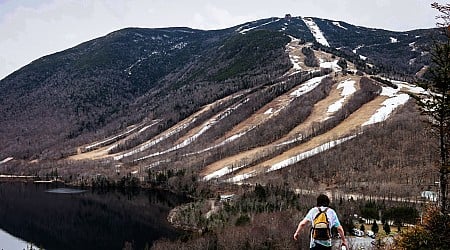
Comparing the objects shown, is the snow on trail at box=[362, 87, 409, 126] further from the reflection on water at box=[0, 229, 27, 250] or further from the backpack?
the backpack

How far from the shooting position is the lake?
365 feet

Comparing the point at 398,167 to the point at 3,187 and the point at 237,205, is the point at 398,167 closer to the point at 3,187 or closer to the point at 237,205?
the point at 237,205

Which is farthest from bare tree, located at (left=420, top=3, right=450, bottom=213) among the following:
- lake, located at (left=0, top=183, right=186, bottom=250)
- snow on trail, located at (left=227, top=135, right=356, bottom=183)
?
snow on trail, located at (left=227, top=135, right=356, bottom=183)

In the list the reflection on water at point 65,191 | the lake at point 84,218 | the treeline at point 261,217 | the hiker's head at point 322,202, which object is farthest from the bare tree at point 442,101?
the reflection on water at point 65,191

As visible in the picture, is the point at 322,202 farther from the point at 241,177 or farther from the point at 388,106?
the point at 388,106

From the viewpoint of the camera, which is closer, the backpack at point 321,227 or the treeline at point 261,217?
the backpack at point 321,227

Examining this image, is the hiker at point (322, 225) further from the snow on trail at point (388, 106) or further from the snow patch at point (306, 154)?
the snow on trail at point (388, 106)

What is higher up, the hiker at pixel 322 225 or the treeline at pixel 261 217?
the hiker at pixel 322 225

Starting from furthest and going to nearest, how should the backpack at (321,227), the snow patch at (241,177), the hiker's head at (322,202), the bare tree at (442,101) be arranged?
the snow patch at (241,177) < the bare tree at (442,101) < the hiker's head at (322,202) < the backpack at (321,227)

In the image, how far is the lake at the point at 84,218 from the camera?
4375 inches

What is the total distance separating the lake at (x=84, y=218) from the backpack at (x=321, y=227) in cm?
8168

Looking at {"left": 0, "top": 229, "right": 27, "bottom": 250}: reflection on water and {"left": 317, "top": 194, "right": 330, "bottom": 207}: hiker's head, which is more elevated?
{"left": 317, "top": 194, "right": 330, "bottom": 207}: hiker's head

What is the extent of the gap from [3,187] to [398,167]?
13620cm

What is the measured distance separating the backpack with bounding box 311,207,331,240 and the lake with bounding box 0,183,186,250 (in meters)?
81.7
